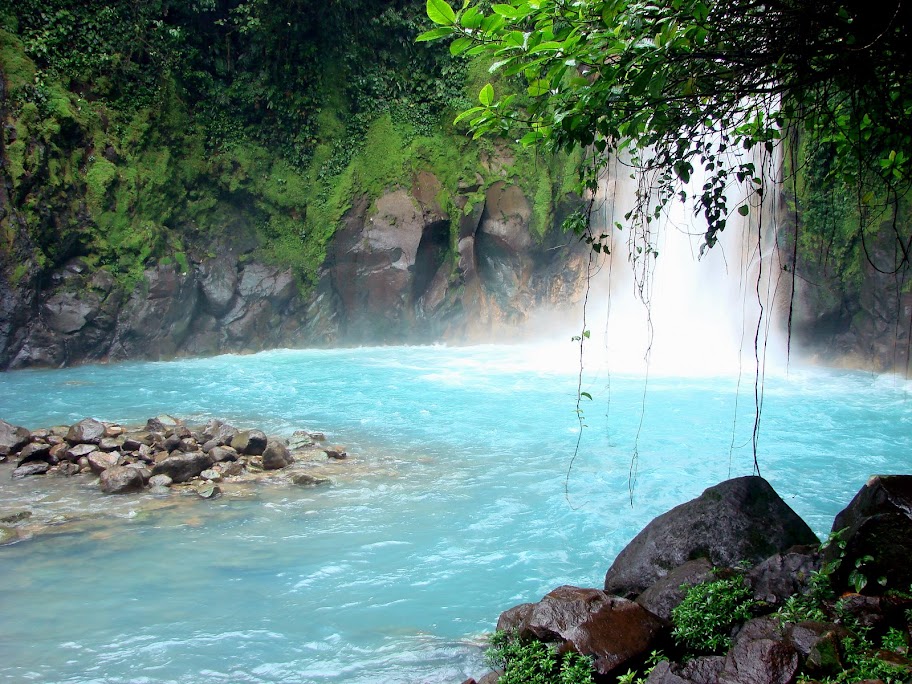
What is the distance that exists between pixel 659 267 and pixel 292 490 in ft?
46.4

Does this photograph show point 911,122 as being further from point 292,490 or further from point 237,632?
point 292,490

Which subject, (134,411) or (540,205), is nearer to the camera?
(134,411)

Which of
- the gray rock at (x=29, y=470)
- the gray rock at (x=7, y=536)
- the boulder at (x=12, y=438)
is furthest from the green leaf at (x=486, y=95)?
the boulder at (x=12, y=438)

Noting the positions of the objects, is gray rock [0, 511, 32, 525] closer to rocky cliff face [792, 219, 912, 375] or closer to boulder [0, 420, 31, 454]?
boulder [0, 420, 31, 454]

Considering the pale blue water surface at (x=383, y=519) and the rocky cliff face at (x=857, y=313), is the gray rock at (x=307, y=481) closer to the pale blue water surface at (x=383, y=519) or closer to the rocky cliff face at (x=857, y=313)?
the pale blue water surface at (x=383, y=519)

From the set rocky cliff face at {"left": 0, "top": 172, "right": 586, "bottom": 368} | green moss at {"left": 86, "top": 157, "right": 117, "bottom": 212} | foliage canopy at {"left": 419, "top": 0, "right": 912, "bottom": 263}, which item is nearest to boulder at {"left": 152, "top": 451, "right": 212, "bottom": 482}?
foliage canopy at {"left": 419, "top": 0, "right": 912, "bottom": 263}

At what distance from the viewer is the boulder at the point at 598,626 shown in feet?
11.9

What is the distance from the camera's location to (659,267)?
1906 cm

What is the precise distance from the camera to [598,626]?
3.79 meters

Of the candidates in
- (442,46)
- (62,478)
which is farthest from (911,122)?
(442,46)

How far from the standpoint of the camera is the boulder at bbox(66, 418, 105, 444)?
839 centimetres

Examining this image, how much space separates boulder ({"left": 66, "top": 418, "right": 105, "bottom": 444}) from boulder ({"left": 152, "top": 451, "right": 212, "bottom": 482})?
1342 millimetres

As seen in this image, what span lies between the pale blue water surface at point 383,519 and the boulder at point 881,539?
211 cm

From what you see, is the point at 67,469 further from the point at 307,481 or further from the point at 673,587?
the point at 673,587
